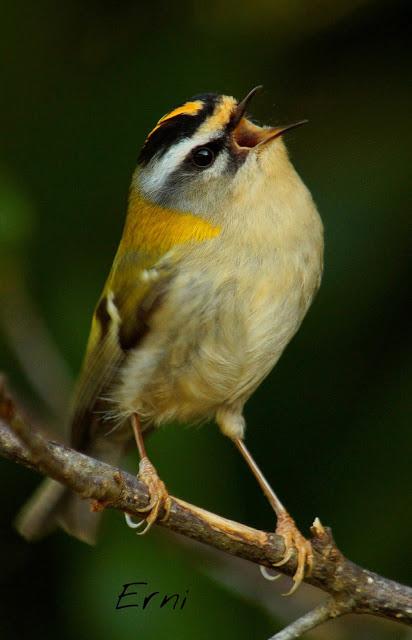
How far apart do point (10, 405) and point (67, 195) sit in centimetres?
182

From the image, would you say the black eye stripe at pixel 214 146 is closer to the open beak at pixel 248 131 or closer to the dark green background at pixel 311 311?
the open beak at pixel 248 131

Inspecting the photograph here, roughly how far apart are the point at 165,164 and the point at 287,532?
3.31 ft

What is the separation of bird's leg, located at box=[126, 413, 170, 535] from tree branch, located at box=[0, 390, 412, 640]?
5cm

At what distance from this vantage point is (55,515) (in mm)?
3111

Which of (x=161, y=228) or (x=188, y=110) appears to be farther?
(x=161, y=228)

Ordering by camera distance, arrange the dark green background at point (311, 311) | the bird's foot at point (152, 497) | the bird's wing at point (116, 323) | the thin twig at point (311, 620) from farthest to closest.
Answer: the dark green background at point (311, 311)
the bird's wing at point (116, 323)
the bird's foot at point (152, 497)
the thin twig at point (311, 620)

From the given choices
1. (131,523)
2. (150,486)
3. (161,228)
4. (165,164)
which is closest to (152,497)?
(150,486)

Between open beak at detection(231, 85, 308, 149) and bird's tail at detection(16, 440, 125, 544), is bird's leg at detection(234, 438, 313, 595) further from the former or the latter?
open beak at detection(231, 85, 308, 149)

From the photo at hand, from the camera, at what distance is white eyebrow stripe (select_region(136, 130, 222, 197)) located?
2855mm

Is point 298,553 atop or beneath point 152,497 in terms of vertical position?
beneath

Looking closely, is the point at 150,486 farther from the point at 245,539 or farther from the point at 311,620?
the point at 311,620

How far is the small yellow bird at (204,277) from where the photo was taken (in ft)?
9.12

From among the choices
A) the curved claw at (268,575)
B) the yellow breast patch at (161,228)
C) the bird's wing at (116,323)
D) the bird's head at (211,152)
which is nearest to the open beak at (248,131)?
the bird's head at (211,152)

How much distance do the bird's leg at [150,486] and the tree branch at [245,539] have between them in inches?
1.8
